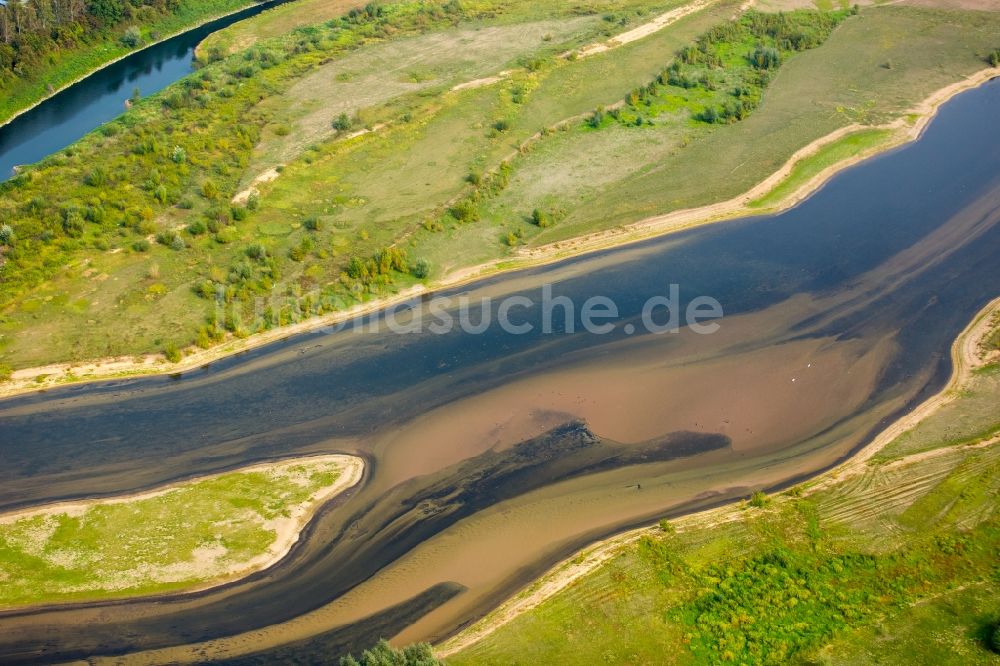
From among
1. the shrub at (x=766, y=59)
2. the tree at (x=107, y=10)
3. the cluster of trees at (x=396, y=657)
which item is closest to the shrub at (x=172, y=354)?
the cluster of trees at (x=396, y=657)

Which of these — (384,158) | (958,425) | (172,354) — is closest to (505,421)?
(172,354)

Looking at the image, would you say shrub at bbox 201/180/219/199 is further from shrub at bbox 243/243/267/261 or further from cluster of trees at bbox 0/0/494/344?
shrub at bbox 243/243/267/261

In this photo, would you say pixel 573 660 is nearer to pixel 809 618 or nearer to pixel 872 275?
pixel 809 618

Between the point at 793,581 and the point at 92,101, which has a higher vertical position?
the point at 92,101

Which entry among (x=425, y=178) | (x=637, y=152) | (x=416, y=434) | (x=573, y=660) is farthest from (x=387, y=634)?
(x=637, y=152)

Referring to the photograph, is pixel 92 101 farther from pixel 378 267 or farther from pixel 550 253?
pixel 550 253

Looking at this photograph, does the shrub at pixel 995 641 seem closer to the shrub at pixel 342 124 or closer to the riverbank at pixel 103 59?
the shrub at pixel 342 124
